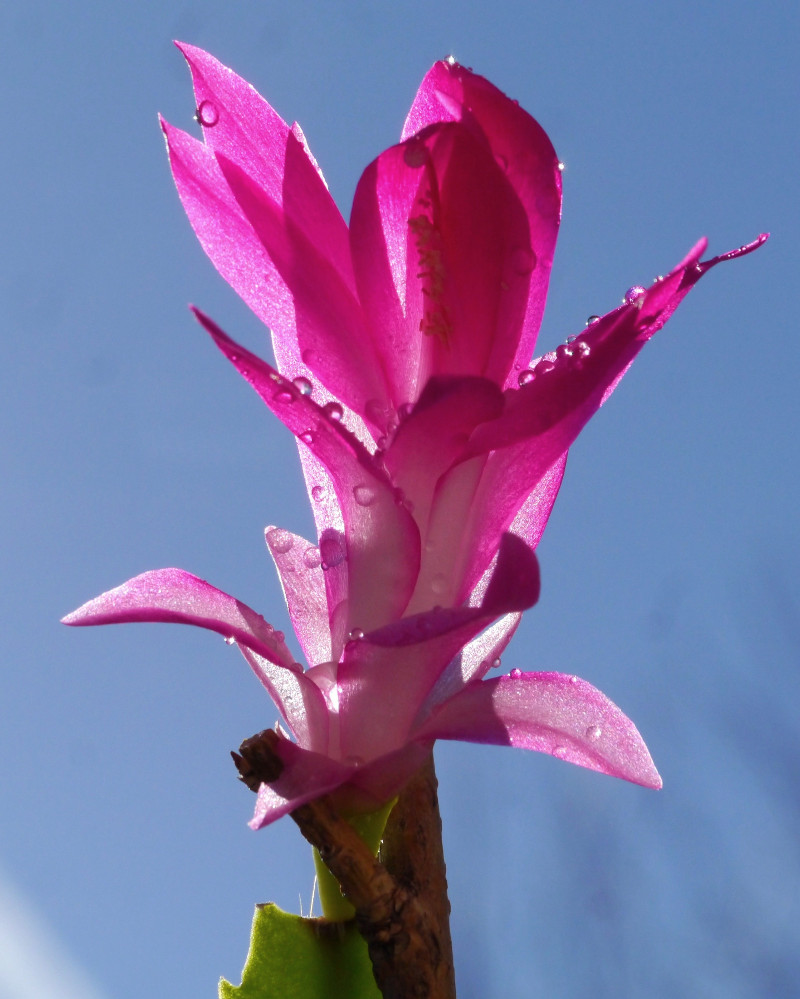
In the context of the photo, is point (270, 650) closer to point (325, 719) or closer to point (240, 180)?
point (325, 719)

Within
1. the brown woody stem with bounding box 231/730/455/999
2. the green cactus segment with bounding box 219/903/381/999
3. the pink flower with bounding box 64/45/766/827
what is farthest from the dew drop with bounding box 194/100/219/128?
the green cactus segment with bounding box 219/903/381/999

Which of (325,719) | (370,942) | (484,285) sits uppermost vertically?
(484,285)

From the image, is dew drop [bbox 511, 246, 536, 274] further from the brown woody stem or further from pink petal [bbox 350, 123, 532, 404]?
the brown woody stem

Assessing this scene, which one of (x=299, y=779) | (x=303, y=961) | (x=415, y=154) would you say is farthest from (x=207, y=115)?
(x=303, y=961)

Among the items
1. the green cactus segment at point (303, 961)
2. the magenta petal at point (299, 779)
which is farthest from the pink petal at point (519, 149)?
the green cactus segment at point (303, 961)

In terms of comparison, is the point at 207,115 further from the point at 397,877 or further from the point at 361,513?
the point at 397,877

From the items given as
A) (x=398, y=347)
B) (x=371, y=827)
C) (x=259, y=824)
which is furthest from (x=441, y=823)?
(x=398, y=347)
